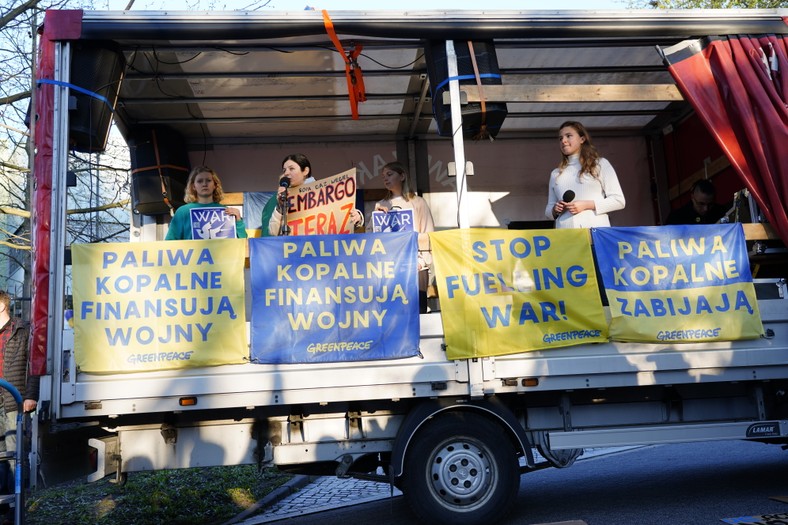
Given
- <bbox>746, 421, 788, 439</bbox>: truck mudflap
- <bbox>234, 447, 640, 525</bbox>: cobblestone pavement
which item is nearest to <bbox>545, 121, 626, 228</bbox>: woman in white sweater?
<bbox>746, 421, 788, 439</bbox>: truck mudflap

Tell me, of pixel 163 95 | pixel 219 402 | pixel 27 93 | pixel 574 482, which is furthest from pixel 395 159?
pixel 27 93

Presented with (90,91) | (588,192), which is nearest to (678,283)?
(588,192)

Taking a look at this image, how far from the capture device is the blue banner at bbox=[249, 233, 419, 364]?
5.27m

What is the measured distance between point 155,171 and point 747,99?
233 inches

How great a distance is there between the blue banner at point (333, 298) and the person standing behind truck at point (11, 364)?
1864mm

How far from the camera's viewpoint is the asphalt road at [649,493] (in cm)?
580

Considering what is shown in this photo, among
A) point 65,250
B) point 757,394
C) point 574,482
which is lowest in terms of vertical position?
point 574,482

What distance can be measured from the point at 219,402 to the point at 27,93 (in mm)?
8386

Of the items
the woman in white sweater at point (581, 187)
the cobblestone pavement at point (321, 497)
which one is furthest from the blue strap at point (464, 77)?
the cobblestone pavement at point (321, 497)

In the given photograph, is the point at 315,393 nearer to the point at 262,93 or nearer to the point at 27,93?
the point at 262,93

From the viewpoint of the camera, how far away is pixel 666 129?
9.45 meters

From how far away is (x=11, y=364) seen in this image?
5.97 metres

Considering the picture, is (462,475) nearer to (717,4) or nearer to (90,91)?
(90,91)

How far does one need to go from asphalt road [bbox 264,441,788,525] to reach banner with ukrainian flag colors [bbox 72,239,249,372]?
7.69 feet
